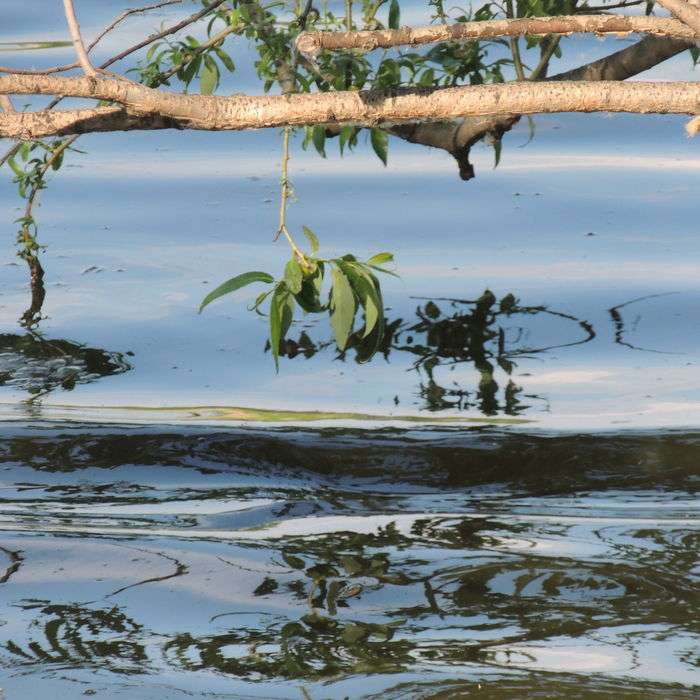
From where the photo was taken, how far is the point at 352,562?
233 centimetres

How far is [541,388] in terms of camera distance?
135 inches

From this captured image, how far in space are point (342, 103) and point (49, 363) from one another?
1.83 metres

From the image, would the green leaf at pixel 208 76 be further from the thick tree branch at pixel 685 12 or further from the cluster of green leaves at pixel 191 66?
the thick tree branch at pixel 685 12

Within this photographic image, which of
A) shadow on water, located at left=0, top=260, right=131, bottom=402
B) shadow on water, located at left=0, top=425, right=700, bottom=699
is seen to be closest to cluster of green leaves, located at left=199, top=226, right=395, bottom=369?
shadow on water, located at left=0, top=425, right=700, bottom=699

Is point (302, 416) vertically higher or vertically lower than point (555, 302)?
lower

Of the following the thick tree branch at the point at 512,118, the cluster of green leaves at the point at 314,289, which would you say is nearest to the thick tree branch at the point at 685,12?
the cluster of green leaves at the point at 314,289

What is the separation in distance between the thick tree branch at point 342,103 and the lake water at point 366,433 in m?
0.76

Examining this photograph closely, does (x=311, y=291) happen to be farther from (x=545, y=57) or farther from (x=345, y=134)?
(x=545, y=57)

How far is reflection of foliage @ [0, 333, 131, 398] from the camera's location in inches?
137

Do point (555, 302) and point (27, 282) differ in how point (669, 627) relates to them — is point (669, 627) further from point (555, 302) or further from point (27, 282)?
point (27, 282)

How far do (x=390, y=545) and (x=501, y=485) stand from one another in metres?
0.53

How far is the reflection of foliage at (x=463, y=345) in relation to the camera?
339 centimetres

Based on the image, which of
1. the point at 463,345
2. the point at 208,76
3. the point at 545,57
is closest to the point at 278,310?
the point at 208,76

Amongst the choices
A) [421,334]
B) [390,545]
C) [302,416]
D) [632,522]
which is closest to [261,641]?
[390,545]
